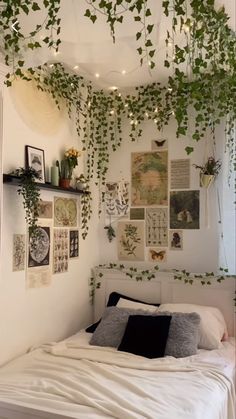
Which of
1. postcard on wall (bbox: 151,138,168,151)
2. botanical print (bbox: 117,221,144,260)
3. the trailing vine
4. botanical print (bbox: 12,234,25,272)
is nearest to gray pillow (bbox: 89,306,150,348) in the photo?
botanical print (bbox: 117,221,144,260)

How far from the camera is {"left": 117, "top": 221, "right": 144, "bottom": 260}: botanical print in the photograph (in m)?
3.75

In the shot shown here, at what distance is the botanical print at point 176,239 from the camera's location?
3.61 m

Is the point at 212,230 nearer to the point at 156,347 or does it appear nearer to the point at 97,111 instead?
the point at 156,347

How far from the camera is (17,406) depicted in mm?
2053

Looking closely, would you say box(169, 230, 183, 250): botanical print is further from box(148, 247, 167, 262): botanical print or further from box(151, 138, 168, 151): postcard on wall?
box(151, 138, 168, 151): postcard on wall

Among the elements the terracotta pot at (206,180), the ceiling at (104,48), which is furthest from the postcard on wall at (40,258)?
the terracotta pot at (206,180)

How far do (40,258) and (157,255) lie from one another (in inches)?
44.8

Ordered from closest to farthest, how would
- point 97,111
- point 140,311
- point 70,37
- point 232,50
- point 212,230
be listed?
point 232,50
point 70,37
point 140,311
point 212,230
point 97,111

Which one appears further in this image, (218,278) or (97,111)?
(97,111)

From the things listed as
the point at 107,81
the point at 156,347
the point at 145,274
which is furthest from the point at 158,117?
the point at 156,347

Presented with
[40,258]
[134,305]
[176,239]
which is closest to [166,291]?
[134,305]

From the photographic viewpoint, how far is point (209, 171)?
3.47 metres

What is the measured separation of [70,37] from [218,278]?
217 centimetres

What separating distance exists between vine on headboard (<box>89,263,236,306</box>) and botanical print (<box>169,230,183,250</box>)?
0.68 feet
